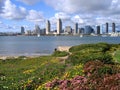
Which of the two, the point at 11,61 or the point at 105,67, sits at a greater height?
the point at 105,67

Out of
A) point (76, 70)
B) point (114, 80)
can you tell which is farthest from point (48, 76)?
point (114, 80)

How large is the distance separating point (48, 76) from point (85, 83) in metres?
4.62

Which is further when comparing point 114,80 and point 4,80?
point 4,80

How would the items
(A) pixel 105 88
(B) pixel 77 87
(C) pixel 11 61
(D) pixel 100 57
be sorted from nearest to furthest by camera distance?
1. (A) pixel 105 88
2. (B) pixel 77 87
3. (D) pixel 100 57
4. (C) pixel 11 61

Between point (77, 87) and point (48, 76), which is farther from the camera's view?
point (48, 76)

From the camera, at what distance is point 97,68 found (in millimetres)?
16578

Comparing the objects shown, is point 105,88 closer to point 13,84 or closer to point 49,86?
point 49,86

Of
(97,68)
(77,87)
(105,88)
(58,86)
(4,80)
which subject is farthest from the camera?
(4,80)

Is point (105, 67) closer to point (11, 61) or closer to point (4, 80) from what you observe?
point (4, 80)

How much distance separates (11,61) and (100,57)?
61.6 feet

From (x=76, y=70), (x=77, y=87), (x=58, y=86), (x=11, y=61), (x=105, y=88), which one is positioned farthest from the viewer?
(x=11, y=61)

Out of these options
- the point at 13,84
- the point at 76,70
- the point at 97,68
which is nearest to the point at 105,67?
the point at 97,68

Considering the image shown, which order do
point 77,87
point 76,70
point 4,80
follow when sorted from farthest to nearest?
point 4,80 < point 76,70 < point 77,87

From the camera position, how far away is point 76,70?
18.1 m
